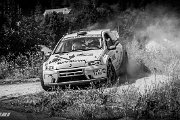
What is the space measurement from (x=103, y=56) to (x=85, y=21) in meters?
22.7

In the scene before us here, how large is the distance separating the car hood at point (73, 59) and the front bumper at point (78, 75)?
0.13 metres

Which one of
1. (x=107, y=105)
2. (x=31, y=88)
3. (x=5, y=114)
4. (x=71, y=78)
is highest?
(x=107, y=105)

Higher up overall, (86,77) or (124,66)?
(86,77)

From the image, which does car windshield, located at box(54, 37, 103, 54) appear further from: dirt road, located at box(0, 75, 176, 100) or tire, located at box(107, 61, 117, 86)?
dirt road, located at box(0, 75, 176, 100)

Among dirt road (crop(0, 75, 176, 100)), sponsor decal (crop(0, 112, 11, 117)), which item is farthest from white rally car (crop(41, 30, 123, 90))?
sponsor decal (crop(0, 112, 11, 117))

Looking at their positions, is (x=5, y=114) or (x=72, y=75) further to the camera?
(x=72, y=75)

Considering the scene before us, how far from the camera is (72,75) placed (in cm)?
815

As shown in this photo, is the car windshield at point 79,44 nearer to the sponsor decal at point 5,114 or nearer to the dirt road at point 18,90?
the dirt road at point 18,90

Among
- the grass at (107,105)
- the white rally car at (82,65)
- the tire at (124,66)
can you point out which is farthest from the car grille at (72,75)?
the tire at (124,66)

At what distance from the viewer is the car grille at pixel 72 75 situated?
26.7ft

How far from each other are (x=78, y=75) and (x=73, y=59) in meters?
0.49

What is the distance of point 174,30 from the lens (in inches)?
823

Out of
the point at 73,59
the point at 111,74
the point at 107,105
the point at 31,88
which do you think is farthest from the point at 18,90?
the point at 107,105

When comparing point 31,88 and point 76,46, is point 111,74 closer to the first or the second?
point 76,46
